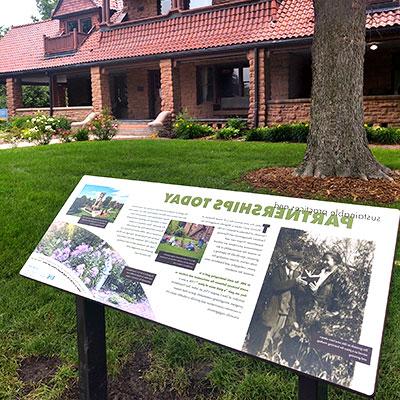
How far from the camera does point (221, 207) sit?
225 cm

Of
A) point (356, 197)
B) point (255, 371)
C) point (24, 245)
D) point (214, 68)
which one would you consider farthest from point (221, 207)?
point (214, 68)

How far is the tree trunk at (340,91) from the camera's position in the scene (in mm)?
6660

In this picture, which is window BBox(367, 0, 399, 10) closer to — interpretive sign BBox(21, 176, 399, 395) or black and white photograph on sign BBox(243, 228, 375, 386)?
interpretive sign BBox(21, 176, 399, 395)

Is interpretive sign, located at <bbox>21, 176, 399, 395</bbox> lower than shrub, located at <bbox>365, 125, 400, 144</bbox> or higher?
higher

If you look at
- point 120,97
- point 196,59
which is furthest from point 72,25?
point 196,59

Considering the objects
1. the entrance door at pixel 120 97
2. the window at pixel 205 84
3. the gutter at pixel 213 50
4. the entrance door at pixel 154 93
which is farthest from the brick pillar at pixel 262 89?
the entrance door at pixel 120 97

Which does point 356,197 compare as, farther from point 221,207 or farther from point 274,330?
point 274,330

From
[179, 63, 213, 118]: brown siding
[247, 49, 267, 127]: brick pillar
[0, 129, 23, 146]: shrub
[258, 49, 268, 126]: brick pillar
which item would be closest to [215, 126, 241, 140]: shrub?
[247, 49, 267, 127]: brick pillar

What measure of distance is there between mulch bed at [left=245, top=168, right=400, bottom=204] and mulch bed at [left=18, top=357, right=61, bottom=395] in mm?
3971

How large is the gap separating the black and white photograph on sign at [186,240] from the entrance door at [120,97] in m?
22.8

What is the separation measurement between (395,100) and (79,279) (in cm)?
1407

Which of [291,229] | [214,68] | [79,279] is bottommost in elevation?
[79,279]

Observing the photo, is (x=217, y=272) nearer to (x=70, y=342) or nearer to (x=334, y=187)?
(x=70, y=342)

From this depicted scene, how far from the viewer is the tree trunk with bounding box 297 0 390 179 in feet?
21.9
